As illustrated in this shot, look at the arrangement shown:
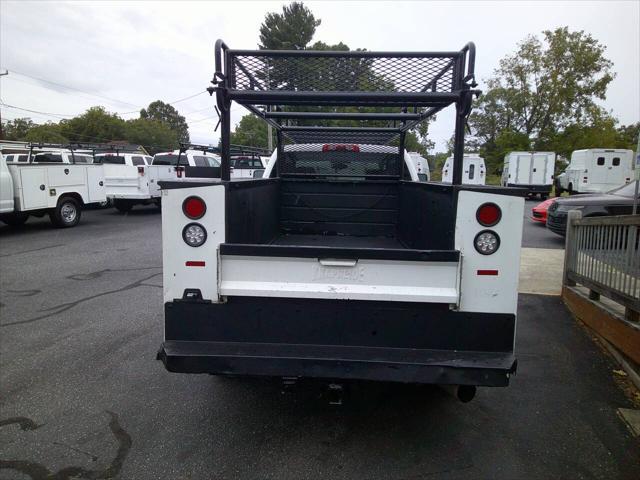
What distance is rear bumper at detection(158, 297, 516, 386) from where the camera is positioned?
2684mm

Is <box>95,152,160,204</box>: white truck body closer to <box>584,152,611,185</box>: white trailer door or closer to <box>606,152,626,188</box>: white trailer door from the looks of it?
<box>584,152,611,185</box>: white trailer door

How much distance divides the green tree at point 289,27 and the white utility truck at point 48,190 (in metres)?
38.8

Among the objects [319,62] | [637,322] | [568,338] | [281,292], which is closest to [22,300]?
[281,292]

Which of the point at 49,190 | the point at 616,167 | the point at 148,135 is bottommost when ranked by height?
the point at 49,190

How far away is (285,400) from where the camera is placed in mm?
3646

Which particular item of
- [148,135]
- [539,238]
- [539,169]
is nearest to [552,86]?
[539,169]

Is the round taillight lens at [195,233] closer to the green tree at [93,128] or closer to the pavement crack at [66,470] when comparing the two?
the pavement crack at [66,470]

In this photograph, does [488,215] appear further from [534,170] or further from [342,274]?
[534,170]

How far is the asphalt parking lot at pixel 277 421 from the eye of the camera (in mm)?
2826

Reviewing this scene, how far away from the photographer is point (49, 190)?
12531mm

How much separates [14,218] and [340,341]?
42.5ft

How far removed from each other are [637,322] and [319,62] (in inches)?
152

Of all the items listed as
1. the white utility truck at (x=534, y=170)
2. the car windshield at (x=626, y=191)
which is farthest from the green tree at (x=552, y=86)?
the car windshield at (x=626, y=191)

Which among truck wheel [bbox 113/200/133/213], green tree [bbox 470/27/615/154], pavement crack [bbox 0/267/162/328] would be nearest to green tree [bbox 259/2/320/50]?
green tree [bbox 470/27/615/154]
